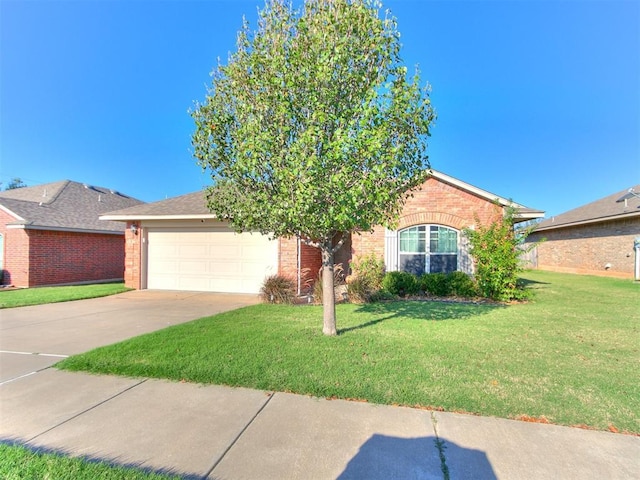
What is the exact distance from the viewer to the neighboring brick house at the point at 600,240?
53.9 feet

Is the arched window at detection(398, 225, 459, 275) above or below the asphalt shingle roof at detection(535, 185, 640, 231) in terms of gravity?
below

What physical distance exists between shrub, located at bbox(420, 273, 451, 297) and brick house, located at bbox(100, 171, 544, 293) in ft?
2.59

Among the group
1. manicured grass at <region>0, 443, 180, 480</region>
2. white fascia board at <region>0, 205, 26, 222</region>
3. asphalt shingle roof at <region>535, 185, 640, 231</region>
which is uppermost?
asphalt shingle roof at <region>535, 185, 640, 231</region>

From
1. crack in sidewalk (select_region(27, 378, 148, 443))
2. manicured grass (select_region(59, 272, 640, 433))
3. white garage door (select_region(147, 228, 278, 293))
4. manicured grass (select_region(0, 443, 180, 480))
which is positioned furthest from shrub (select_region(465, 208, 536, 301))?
manicured grass (select_region(0, 443, 180, 480))

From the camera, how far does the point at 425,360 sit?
4.70 m

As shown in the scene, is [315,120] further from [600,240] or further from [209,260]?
[600,240]

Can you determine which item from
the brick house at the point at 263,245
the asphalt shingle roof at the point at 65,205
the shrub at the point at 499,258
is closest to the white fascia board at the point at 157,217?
the brick house at the point at 263,245

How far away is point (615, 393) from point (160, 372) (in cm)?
536

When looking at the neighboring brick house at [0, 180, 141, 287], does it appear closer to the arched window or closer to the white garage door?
the white garage door

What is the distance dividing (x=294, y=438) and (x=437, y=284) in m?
8.62

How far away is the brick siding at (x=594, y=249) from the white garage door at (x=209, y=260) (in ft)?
49.7

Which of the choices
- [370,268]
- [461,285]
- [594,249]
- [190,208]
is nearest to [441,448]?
[461,285]

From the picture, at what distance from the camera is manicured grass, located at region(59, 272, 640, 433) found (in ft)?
11.9

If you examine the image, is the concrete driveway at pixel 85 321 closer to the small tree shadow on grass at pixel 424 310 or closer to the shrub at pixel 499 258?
the small tree shadow on grass at pixel 424 310
